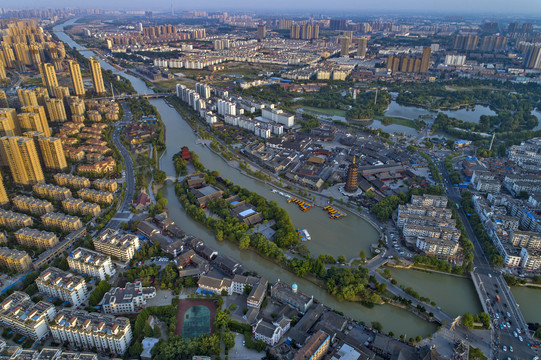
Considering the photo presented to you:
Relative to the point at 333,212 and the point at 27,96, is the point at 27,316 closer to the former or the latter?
the point at 333,212

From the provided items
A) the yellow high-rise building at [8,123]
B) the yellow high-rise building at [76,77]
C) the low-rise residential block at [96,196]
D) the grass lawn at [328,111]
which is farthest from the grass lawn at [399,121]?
the yellow high-rise building at [76,77]

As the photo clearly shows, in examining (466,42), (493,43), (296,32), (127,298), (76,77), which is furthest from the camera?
(296,32)

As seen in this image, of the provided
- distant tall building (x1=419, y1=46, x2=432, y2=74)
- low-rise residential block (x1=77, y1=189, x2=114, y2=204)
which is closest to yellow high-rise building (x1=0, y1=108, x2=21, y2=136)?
low-rise residential block (x1=77, y1=189, x2=114, y2=204)

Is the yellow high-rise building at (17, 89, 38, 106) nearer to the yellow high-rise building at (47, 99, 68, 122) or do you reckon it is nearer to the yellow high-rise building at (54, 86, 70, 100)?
the yellow high-rise building at (47, 99, 68, 122)

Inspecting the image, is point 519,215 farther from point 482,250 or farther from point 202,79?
point 202,79

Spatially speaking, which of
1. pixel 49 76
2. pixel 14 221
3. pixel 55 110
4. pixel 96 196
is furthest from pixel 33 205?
pixel 49 76

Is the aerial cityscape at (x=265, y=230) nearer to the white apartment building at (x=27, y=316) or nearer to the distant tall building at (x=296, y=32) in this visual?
the white apartment building at (x=27, y=316)
